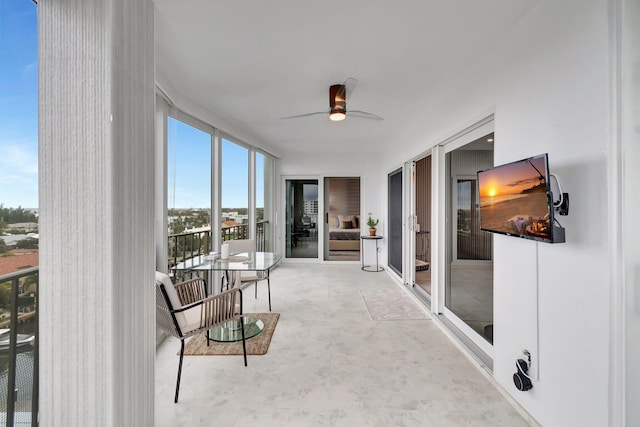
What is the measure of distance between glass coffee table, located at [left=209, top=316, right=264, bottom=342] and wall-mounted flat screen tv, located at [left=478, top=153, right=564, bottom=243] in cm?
235

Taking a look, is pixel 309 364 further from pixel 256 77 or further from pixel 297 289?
pixel 256 77

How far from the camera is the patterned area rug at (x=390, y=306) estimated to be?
131 inches

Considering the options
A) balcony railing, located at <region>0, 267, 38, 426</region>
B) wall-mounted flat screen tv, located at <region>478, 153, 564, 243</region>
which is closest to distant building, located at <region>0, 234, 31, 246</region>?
balcony railing, located at <region>0, 267, 38, 426</region>

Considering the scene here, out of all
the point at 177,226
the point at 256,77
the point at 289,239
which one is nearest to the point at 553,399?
the point at 256,77

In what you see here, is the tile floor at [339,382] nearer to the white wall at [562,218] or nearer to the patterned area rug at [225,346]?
the patterned area rug at [225,346]

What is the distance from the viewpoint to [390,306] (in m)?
3.66

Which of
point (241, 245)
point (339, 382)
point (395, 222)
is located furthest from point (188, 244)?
point (395, 222)

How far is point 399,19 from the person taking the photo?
177 centimetres

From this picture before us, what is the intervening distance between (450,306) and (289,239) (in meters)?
4.02

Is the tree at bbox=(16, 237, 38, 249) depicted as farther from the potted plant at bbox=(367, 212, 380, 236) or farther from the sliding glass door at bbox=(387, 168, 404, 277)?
the potted plant at bbox=(367, 212, 380, 236)

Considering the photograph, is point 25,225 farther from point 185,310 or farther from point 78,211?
point 185,310

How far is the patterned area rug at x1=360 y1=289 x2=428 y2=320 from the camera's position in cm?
333

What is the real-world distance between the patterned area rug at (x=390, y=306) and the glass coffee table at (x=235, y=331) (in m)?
1.36

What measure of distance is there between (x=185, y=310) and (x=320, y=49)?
229cm
